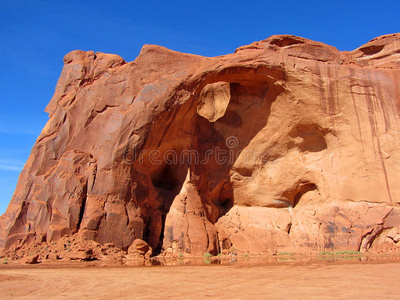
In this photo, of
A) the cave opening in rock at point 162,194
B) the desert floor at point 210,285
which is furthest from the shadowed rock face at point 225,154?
the desert floor at point 210,285

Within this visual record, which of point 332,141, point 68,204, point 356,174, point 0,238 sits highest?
point 332,141

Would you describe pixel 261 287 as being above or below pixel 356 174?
below

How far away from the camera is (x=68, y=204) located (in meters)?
13.1

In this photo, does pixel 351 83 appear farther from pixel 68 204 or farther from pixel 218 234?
pixel 68 204

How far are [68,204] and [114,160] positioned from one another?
2.40 m

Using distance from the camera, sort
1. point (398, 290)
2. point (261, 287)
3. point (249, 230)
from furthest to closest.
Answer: point (249, 230), point (261, 287), point (398, 290)

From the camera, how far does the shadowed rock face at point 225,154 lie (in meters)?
13.8

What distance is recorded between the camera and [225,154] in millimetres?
18375

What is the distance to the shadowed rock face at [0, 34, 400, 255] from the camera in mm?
13828

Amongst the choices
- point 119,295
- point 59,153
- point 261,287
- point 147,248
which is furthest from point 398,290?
point 59,153
